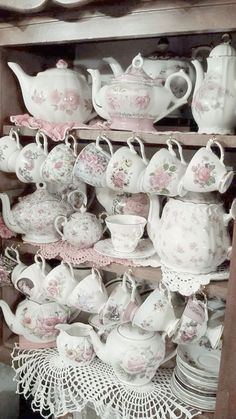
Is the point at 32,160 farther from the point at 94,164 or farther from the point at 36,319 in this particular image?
the point at 36,319

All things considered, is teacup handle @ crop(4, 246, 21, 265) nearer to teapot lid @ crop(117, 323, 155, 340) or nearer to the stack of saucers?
teapot lid @ crop(117, 323, 155, 340)

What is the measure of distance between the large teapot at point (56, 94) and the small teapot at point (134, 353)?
1.69ft

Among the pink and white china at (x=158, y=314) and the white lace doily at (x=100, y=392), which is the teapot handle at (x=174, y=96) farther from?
the white lace doily at (x=100, y=392)

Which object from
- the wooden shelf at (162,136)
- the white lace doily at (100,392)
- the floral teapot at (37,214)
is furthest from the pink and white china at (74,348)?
the wooden shelf at (162,136)

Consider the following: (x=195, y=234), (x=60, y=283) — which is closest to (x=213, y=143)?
(x=195, y=234)

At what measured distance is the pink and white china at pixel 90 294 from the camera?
1.00 m

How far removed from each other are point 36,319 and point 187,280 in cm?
45

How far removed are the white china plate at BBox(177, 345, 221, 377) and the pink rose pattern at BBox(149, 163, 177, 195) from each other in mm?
389

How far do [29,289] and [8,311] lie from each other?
104 millimetres

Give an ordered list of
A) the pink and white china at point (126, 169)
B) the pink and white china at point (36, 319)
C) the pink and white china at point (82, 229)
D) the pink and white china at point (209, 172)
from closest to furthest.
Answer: the pink and white china at point (209, 172) → the pink and white china at point (126, 169) → the pink and white china at point (82, 229) → the pink and white china at point (36, 319)

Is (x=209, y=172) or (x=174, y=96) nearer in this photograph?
(x=209, y=172)

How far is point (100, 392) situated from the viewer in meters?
0.95

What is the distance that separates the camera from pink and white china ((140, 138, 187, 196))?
844mm

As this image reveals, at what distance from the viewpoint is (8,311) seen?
112 centimetres
